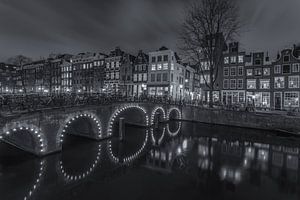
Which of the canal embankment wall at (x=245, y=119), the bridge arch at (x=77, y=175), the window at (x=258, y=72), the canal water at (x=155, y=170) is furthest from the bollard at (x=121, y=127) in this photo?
the window at (x=258, y=72)

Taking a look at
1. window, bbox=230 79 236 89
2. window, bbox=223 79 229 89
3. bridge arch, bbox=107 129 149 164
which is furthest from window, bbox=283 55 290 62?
bridge arch, bbox=107 129 149 164

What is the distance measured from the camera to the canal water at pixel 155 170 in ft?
37.0

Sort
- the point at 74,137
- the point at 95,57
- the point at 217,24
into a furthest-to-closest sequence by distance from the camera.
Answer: the point at 95,57 → the point at 217,24 → the point at 74,137

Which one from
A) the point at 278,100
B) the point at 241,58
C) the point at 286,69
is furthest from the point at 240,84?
the point at 286,69

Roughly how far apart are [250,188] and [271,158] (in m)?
7.61

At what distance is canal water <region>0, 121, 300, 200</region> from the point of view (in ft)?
37.0

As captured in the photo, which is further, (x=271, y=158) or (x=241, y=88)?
(x=241, y=88)

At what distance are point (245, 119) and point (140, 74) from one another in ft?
95.8

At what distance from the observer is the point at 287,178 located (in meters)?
13.6

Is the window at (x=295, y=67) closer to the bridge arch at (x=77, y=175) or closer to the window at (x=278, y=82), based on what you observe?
the window at (x=278, y=82)

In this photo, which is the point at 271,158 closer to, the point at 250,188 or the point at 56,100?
the point at 250,188

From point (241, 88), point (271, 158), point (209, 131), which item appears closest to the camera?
point (271, 158)

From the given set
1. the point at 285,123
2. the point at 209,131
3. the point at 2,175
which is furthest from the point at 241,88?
the point at 2,175

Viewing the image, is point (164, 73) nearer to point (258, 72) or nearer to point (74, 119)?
point (258, 72)
